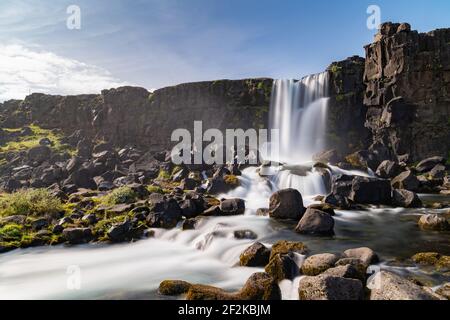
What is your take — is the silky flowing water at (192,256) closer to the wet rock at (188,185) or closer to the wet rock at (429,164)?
the wet rock at (188,185)

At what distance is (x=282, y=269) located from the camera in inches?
503

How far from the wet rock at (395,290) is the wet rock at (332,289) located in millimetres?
528

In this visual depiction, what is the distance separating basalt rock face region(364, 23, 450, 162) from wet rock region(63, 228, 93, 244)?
137ft

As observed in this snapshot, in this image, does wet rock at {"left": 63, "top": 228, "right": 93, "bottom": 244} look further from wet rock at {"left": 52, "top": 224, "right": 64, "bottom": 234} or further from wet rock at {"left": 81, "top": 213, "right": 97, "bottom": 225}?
→ wet rock at {"left": 81, "top": 213, "right": 97, "bottom": 225}

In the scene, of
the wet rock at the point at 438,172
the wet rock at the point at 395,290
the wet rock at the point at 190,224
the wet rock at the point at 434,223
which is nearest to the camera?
the wet rock at the point at 395,290

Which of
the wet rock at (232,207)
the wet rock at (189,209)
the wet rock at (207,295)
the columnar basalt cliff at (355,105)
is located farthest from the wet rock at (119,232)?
the columnar basalt cliff at (355,105)

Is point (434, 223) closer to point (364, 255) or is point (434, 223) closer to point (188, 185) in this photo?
point (364, 255)

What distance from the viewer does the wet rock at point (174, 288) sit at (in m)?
12.6

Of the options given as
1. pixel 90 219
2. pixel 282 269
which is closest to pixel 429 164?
pixel 282 269

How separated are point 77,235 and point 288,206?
44.0 ft

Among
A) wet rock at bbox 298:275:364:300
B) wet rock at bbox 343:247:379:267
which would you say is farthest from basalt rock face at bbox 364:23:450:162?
wet rock at bbox 298:275:364:300

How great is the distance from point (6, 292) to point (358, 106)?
5450 cm

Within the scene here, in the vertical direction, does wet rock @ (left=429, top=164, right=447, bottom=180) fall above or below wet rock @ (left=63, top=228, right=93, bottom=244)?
above

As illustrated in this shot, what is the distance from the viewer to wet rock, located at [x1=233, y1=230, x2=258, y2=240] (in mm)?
19734
